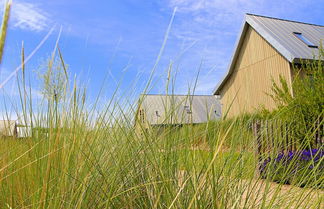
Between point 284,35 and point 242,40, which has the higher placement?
point 242,40

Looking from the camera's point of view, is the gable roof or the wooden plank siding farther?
the wooden plank siding

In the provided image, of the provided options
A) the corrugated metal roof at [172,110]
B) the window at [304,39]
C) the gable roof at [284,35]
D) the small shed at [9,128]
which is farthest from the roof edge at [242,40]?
the small shed at [9,128]

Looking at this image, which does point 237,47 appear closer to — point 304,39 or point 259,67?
point 259,67

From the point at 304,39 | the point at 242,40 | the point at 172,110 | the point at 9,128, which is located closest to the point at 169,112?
the point at 172,110

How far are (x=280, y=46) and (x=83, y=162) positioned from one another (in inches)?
491

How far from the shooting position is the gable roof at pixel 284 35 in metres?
12.3

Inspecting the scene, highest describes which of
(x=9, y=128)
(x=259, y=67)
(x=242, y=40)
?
(x=242, y=40)

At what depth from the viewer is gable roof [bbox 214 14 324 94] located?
12.3 meters

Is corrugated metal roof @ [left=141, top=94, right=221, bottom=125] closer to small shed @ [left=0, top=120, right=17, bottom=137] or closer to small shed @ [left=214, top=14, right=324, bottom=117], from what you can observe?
small shed @ [left=0, top=120, right=17, bottom=137]

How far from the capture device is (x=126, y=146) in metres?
1.43

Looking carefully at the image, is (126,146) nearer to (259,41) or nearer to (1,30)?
(1,30)

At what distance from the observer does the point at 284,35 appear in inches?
542

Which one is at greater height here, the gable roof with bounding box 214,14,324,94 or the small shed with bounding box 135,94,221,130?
the gable roof with bounding box 214,14,324,94

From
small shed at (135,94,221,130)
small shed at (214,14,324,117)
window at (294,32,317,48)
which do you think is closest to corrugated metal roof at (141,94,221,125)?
small shed at (135,94,221,130)
